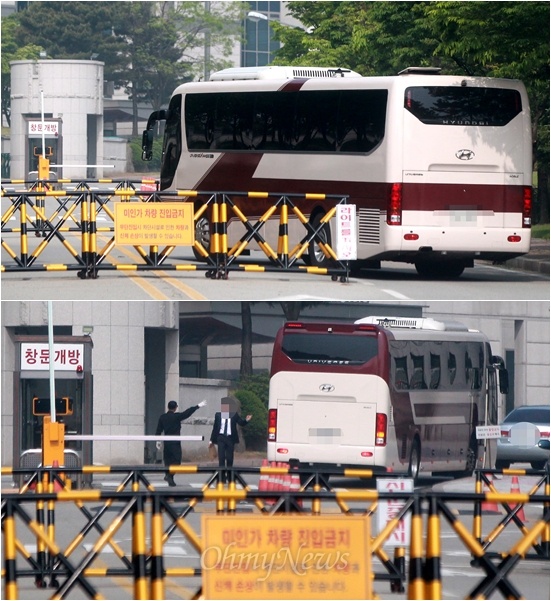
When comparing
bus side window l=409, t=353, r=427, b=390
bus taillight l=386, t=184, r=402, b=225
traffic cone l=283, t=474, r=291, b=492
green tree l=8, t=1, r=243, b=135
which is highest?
green tree l=8, t=1, r=243, b=135

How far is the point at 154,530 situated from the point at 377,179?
13455mm

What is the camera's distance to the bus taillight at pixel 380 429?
22.7 metres

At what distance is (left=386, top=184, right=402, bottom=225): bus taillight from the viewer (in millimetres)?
20781

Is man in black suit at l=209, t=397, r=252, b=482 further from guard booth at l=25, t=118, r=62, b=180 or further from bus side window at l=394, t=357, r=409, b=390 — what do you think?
guard booth at l=25, t=118, r=62, b=180

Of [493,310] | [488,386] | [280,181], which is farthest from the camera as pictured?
[493,310]

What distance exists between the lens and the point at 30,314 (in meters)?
33.7

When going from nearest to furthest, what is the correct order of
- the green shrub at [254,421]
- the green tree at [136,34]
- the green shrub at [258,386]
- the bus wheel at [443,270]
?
the bus wheel at [443,270] → the green shrub at [254,421] → the green shrub at [258,386] → the green tree at [136,34]

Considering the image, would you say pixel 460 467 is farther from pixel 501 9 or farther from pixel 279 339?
pixel 501 9

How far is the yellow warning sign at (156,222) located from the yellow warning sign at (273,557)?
13175mm

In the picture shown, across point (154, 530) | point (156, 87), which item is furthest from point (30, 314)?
point (156, 87)

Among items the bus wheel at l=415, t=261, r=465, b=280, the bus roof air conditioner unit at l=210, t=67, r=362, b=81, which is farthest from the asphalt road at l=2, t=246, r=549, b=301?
the bus roof air conditioner unit at l=210, t=67, r=362, b=81

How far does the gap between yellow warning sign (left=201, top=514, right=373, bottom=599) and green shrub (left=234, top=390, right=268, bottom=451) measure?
2724 cm

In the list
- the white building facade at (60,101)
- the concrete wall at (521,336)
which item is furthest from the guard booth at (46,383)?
the white building facade at (60,101)

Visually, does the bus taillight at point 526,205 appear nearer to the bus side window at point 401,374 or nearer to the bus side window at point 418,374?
the bus side window at point 401,374
